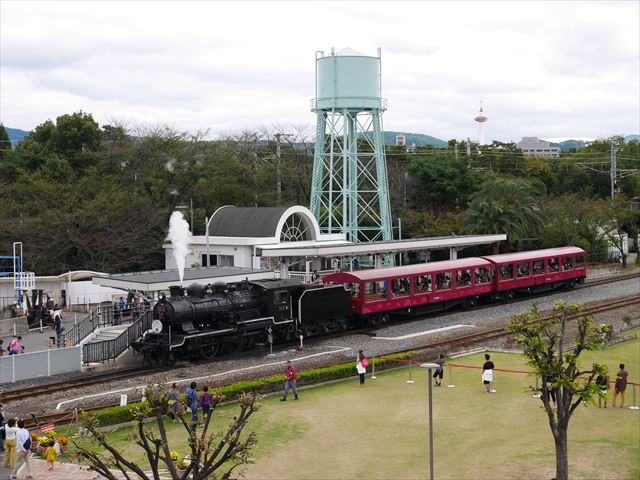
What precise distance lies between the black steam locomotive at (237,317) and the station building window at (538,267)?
16.0 metres

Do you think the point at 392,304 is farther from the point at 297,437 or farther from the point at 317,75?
the point at 317,75

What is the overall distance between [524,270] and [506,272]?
6.20 ft

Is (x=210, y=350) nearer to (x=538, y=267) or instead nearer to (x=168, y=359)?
(x=168, y=359)

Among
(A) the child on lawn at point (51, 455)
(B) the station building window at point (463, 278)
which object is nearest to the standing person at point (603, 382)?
(A) the child on lawn at point (51, 455)

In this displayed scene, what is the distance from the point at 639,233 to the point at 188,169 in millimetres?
40397

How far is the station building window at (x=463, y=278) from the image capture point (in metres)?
39.7

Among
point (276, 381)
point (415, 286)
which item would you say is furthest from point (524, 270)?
point (276, 381)

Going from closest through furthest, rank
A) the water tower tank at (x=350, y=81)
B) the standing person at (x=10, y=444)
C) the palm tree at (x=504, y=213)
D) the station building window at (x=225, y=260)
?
the standing person at (x=10, y=444)
the station building window at (x=225, y=260)
the water tower tank at (x=350, y=81)
the palm tree at (x=504, y=213)

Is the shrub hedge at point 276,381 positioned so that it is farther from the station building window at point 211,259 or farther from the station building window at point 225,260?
the station building window at point 211,259

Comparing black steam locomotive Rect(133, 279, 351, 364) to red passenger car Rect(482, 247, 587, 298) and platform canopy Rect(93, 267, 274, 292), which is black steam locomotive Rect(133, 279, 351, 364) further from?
red passenger car Rect(482, 247, 587, 298)

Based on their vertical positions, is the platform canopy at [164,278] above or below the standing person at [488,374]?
above

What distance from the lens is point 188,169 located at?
55.8m

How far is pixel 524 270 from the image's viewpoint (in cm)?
4431

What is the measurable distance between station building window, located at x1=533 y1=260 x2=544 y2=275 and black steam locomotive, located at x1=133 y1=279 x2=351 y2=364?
16.0m
